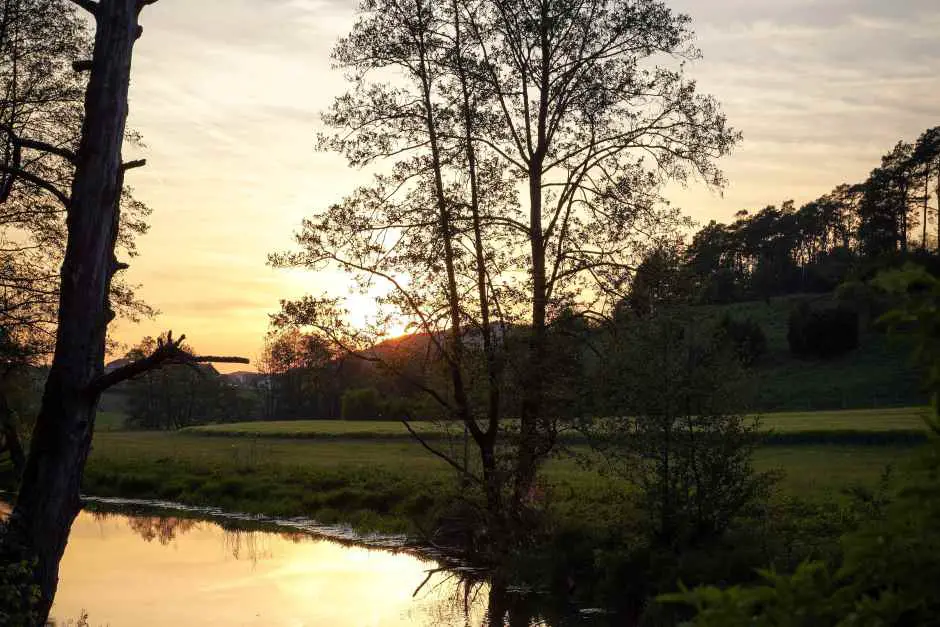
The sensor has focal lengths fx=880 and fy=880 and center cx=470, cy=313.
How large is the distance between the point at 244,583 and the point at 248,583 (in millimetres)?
117

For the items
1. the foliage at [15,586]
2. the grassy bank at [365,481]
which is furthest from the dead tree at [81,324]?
the grassy bank at [365,481]

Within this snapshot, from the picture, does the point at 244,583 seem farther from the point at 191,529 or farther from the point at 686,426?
the point at 686,426

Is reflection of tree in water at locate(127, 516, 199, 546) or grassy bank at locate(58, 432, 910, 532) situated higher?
grassy bank at locate(58, 432, 910, 532)

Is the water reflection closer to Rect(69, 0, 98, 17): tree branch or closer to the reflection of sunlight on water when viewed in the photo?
the reflection of sunlight on water

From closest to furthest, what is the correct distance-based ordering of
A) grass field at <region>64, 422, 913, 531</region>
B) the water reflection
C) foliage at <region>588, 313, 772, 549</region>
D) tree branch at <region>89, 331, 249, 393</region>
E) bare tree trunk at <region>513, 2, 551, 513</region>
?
tree branch at <region>89, 331, 249, 393</region> < foliage at <region>588, 313, 772, 549</region> < the water reflection < bare tree trunk at <region>513, 2, 551, 513</region> < grass field at <region>64, 422, 913, 531</region>

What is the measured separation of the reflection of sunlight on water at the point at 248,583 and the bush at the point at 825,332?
73.6m

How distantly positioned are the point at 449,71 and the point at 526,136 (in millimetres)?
2486

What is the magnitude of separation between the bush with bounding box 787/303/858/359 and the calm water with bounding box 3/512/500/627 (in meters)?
73.6

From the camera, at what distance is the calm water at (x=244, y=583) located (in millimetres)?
17375

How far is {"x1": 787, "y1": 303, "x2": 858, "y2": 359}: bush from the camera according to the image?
88.1 meters

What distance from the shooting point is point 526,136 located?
21.9m

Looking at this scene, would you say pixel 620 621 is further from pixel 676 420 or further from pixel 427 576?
pixel 427 576

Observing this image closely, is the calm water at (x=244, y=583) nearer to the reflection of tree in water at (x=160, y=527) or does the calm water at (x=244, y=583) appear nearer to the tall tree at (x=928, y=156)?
the reflection of tree in water at (x=160, y=527)

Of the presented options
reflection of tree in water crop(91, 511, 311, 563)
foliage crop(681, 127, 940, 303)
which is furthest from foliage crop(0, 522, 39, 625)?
foliage crop(681, 127, 940, 303)
